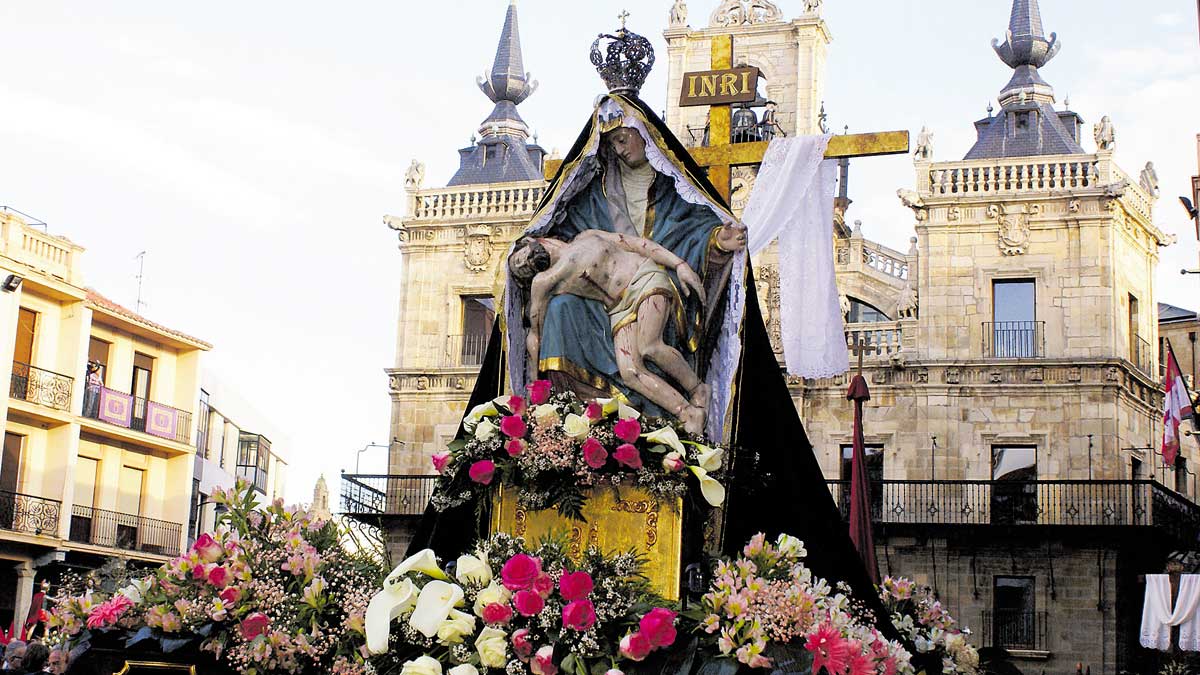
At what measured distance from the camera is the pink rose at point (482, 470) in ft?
23.0

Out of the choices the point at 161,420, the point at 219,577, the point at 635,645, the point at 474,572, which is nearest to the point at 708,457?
the point at 474,572

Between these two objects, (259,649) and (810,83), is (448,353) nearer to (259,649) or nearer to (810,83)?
(810,83)

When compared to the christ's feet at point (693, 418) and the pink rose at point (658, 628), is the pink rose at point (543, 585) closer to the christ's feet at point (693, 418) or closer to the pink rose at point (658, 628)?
the pink rose at point (658, 628)

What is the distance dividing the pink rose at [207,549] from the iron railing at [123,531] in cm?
2687

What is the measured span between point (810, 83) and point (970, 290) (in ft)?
18.7

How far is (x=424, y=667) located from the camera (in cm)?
595

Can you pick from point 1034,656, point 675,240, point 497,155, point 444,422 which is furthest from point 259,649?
point 497,155

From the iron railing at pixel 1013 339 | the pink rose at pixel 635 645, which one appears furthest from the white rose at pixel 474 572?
the iron railing at pixel 1013 339

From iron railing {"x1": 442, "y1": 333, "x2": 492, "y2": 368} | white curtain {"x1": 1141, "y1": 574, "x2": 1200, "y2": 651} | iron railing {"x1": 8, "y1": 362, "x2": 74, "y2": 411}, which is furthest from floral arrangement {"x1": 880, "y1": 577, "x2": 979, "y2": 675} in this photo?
iron railing {"x1": 442, "y1": 333, "x2": 492, "y2": 368}

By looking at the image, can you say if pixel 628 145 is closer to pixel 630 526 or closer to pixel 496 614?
pixel 630 526

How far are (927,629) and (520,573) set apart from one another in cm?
318

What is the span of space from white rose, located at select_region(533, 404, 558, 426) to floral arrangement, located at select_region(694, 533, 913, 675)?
1.15 m

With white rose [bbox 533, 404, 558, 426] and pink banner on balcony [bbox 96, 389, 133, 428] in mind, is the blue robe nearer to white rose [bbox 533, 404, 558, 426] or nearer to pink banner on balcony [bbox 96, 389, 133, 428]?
white rose [bbox 533, 404, 558, 426]

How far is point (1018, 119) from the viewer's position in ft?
111
